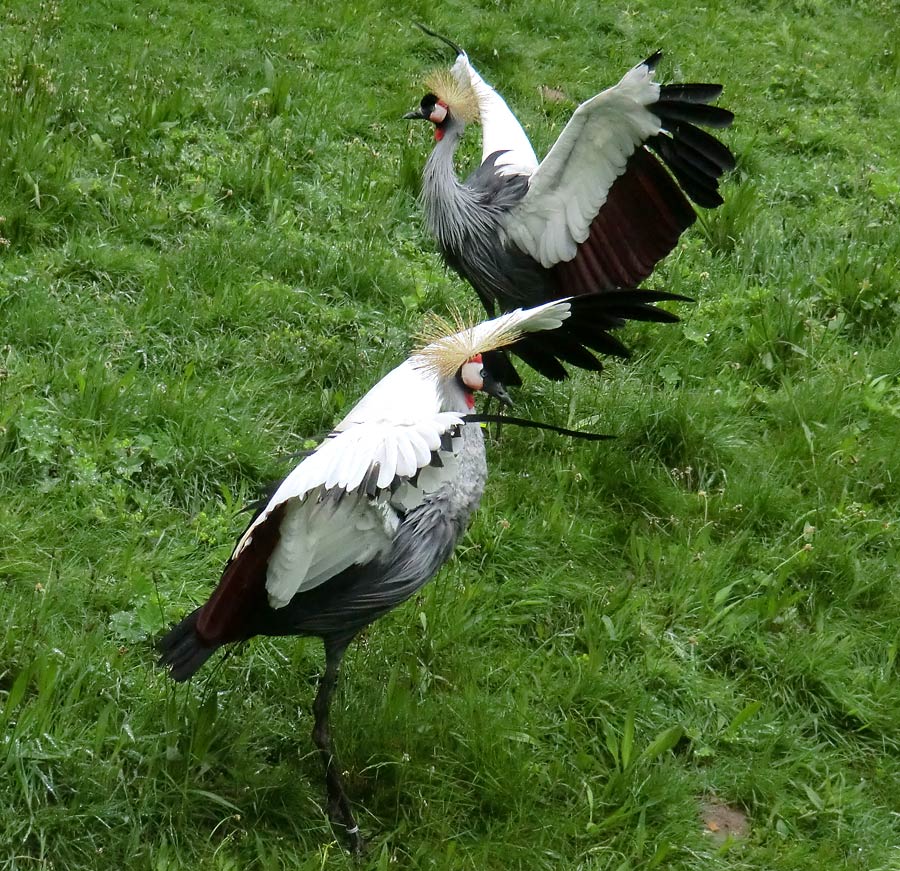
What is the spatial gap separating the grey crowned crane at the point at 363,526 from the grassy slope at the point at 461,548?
0.27 metres

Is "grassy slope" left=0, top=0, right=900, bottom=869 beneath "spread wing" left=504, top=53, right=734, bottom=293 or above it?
beneath

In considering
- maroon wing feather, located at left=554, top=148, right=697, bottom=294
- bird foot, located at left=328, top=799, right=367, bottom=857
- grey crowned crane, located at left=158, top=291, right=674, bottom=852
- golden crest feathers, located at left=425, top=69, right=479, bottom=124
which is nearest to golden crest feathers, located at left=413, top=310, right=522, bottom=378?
grey crowned crane, located at left=158, top=291, right=674, bottom=852

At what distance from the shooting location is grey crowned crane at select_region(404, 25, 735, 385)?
149 inches

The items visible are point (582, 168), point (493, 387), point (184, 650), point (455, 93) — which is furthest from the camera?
point (455, 93)

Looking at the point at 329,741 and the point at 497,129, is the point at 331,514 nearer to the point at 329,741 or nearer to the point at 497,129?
the point at 329,741

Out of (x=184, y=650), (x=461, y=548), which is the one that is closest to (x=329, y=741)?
(x=184, y=650)

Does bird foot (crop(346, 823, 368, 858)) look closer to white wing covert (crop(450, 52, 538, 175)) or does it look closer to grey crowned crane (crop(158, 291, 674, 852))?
grey crowned crane (crop(158, 291, 674, 852))

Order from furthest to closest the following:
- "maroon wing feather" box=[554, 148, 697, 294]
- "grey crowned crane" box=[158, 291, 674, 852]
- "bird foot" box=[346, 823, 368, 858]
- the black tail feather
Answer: "maroon wing feather" box=[554, 148, 697, 294] → "bird foot" box=[346, 823, 368, 858] → the black tail feather → "grey crowned crane" box=[158, 291, 674, 852]

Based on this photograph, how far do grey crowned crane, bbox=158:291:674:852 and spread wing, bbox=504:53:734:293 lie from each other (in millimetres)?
1285

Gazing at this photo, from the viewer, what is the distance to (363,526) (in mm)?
2617

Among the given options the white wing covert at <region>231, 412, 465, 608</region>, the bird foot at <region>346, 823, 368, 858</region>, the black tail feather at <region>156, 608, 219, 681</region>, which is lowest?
the bird foot at <region>346, 823, 368, 858</region>

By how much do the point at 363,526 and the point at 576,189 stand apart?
197 centimetres

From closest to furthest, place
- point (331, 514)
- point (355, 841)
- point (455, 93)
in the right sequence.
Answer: point (331, 514) → point (355, 841) → point (455, 93)

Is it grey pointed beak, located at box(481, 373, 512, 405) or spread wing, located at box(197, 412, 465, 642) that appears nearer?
spread wing, located at box(197, 412, 465, 642)
